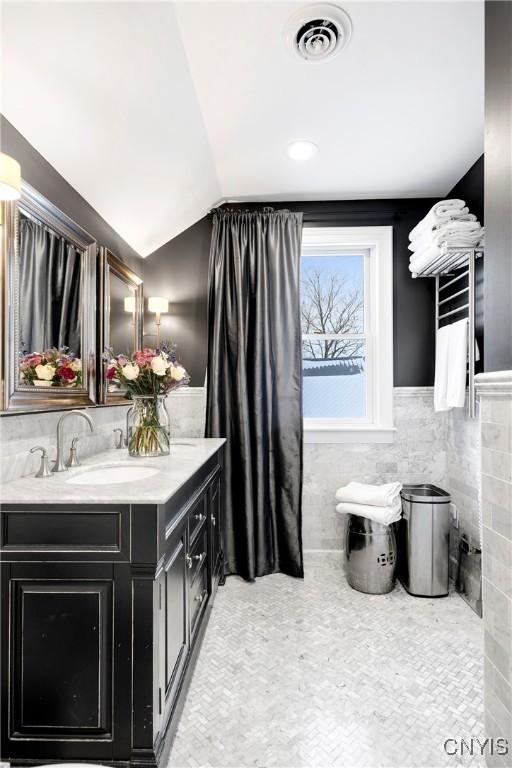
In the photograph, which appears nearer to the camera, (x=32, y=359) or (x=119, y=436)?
(x=32, y=359)

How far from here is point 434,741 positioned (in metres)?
1.39

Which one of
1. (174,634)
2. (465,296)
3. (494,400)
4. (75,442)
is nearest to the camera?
(494,400)

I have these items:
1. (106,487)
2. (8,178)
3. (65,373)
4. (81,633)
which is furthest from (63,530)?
(8,178)

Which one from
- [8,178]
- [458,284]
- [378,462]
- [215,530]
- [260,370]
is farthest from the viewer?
[378,462]

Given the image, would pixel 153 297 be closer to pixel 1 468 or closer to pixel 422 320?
pixel 1 468

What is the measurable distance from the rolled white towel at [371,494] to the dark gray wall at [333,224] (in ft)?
2.53

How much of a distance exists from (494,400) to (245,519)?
174cm

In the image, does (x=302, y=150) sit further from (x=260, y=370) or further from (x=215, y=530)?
(x=215, y=530)

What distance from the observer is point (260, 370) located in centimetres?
264

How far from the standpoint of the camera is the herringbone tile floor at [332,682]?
4.48 feet

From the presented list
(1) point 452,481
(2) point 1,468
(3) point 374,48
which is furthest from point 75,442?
(1) point 452,481

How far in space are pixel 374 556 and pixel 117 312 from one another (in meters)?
2.06

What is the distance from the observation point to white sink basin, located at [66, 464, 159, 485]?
1.62 m

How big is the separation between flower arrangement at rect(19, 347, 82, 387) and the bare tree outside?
5.47ft
